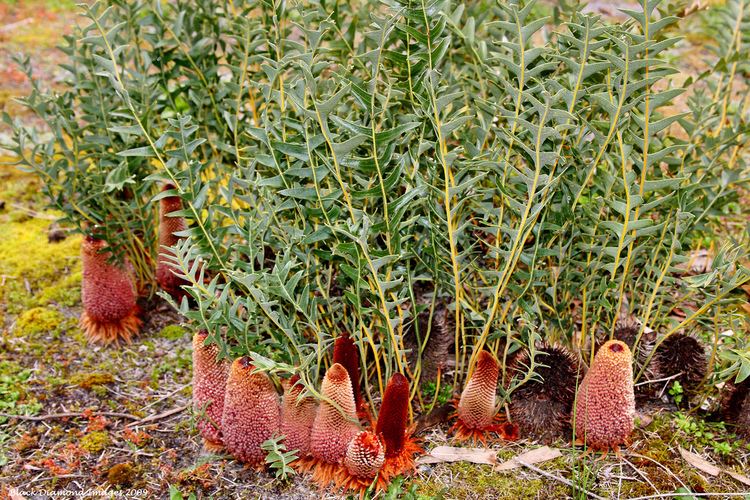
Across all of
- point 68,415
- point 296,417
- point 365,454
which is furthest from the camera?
point 68,415

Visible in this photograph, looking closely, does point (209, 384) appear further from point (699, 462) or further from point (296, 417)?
point (699, 462)

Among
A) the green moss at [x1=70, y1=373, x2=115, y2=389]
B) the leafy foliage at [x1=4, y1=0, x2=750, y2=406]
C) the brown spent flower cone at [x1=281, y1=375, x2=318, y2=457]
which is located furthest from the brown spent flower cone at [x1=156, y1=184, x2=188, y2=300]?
the brown spent flower cone at [x1=281, y1=375, x2=318, y2=457]

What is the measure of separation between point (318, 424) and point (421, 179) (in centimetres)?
74

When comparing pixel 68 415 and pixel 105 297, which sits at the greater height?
pixel 105 297

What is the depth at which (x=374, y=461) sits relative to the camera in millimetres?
1937

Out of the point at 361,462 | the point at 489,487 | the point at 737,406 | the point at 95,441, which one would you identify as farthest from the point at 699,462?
the point at 95,441

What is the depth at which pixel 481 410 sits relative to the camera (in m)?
2.13

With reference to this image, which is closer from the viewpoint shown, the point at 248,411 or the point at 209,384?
the point at 248,411

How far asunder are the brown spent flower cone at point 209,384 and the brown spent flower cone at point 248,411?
79 mm

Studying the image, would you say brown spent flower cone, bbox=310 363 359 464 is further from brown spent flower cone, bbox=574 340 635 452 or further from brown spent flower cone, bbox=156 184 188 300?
brown spent flower cone, bbox=156 184 188 300

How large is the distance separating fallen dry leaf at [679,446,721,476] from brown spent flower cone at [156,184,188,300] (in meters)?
1.82

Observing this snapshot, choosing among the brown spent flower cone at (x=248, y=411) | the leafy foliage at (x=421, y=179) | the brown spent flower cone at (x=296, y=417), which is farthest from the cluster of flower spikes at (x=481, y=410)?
the brown spent flower cone at (x=248, y=411)

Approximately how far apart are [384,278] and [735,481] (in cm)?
119

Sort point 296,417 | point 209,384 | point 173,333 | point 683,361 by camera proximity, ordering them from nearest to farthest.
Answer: point 296,417 < point 209,384 < point 683,361 < point 173,333
